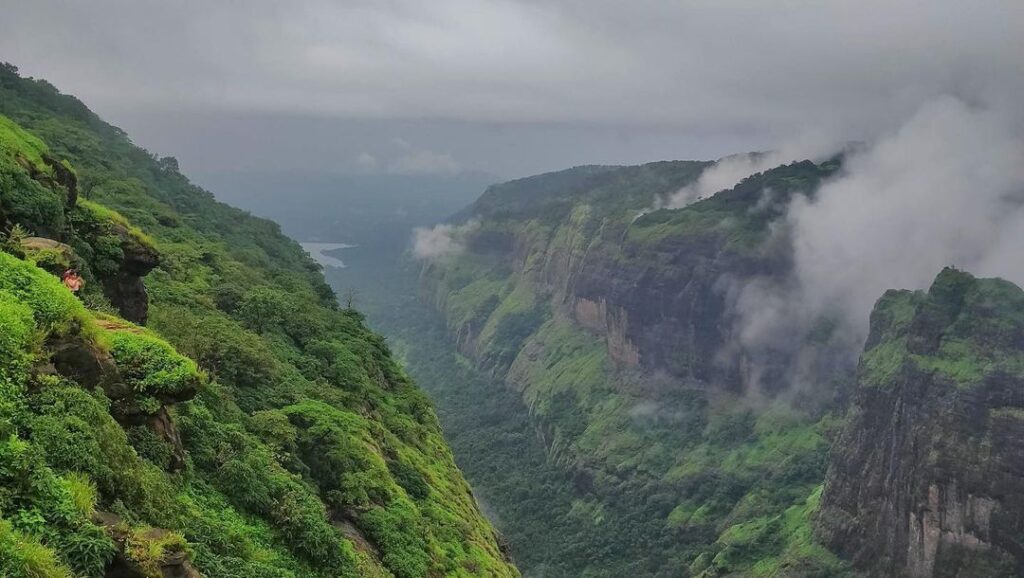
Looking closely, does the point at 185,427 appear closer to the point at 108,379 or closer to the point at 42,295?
the point at 108,379

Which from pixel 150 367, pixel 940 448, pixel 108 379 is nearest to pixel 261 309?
pixel 150 367

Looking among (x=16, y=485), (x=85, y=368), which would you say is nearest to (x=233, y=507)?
(x=85, y=368)

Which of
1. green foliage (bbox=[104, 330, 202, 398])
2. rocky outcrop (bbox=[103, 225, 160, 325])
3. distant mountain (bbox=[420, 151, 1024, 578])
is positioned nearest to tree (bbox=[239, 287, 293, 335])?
rocky outcrop (bbox=[103, 225, 160, 325])

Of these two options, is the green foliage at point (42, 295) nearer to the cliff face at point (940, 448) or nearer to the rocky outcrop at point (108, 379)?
the rocky outcrop at point (108, 379)

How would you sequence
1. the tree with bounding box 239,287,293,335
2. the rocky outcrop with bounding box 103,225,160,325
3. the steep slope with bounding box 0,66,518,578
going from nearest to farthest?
the steep slope with bounding box 0,66,518,578 < the rocky outcrop with bounding box 103,225,160,325 < the tree with bounding box 239,287,293,335

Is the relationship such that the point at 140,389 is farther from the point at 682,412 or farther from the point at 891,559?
the point at 682,412

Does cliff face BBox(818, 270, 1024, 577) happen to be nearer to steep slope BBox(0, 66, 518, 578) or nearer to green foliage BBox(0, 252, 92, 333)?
steep slope BBox(0, 66, 518, 578)
